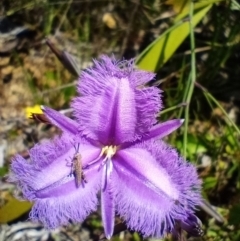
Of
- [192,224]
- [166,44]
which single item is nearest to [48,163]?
[192,224]

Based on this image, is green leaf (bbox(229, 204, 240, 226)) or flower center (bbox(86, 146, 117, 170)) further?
green leaf (bbox(229, 204, 240, 226))

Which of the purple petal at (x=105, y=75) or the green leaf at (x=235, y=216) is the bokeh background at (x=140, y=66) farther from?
the purple petal at (x=105, y=75)

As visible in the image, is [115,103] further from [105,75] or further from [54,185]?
[54,185]

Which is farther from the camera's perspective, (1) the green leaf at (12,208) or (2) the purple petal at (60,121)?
(1) the green leaf at (12,208)

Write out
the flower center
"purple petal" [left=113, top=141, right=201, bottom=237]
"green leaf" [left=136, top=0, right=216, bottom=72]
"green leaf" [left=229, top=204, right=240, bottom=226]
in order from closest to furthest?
"purple petal" [left=113, top=141, right=201, bottom=237] → the flower center → "green leaf" [left=229, top=204, right=240, bottom=226] → "green leaf" [left=136, top=0, right=216, bottom=72]

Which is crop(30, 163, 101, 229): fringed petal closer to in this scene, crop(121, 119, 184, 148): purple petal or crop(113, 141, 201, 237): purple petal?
crop(113, 141, 201, 237): purple petal

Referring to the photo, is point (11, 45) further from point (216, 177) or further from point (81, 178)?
point (81, 178)

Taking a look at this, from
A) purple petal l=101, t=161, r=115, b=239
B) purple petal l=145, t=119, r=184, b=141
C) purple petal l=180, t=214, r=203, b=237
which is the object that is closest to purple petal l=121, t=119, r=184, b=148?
purple petal l=145, t=119, r=184, b=141

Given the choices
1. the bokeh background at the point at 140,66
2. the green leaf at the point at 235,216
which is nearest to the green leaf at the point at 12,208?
the bokeh background at the point at 140,66
